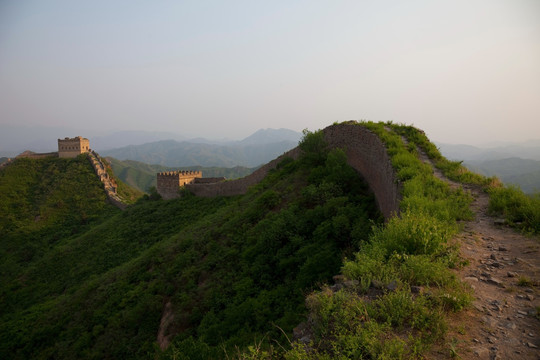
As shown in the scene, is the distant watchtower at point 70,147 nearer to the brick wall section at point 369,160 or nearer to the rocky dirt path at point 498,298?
the brick wall section at point 369,160

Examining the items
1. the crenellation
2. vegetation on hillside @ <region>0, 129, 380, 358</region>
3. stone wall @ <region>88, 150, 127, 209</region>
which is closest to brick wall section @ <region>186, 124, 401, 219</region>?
vegetation on hillside @ <region>0, 129, 380, 358</region>

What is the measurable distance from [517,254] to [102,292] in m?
12.1

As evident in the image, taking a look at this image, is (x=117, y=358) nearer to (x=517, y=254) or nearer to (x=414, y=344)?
(x=414, y=344)

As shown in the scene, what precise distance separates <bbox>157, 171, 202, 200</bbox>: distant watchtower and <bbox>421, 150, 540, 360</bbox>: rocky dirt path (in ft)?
63.1

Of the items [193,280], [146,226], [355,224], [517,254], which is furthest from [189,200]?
[517,254]

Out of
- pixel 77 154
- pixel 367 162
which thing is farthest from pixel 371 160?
pixel 77 154

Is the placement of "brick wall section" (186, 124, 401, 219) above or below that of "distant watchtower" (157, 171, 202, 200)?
above

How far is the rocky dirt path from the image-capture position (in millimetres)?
2098

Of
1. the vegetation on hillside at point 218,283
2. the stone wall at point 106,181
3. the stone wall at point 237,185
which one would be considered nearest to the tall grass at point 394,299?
the vegetation on hillside at point 218,283

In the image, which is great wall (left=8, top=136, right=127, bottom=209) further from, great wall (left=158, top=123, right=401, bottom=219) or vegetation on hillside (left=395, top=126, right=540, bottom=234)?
vegetation on hillside (left=395, top=126, right=540, bottom=234)

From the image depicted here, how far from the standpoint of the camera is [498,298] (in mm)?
2658

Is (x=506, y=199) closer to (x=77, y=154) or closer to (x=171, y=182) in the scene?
(x=171, y=182)

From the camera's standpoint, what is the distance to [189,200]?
19016 mm

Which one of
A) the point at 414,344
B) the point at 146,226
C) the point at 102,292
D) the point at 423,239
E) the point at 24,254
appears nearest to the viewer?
the point at 414,344
